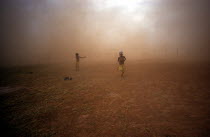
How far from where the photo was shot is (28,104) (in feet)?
20.5

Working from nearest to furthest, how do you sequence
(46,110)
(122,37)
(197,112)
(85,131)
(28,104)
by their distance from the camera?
1. (85,131)
2. (197,112)
3. (46,110)
4. (28,104)
5. (122,37)

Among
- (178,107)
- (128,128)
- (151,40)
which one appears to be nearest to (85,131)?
(128,128)

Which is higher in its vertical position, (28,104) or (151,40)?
(151,40)

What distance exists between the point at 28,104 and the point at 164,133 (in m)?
6.03

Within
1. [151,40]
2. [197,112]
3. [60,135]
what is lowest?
[60,135]

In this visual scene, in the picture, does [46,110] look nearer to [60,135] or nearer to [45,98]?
[45,98]

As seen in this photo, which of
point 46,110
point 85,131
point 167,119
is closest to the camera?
point 85,131

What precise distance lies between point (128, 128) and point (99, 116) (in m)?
1.27

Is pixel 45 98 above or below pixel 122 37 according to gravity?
below

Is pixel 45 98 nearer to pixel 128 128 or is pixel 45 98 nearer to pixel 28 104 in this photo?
pixel 28 104

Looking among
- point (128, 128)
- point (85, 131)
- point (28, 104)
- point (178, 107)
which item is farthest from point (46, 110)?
point (178, 107)

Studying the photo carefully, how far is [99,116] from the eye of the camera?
4.78 m

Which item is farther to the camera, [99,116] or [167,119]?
[99,116]

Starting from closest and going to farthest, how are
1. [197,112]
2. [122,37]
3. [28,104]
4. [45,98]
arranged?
1. [197,112]
2. [28,104]
3. [45,98]
4. [122,37]
